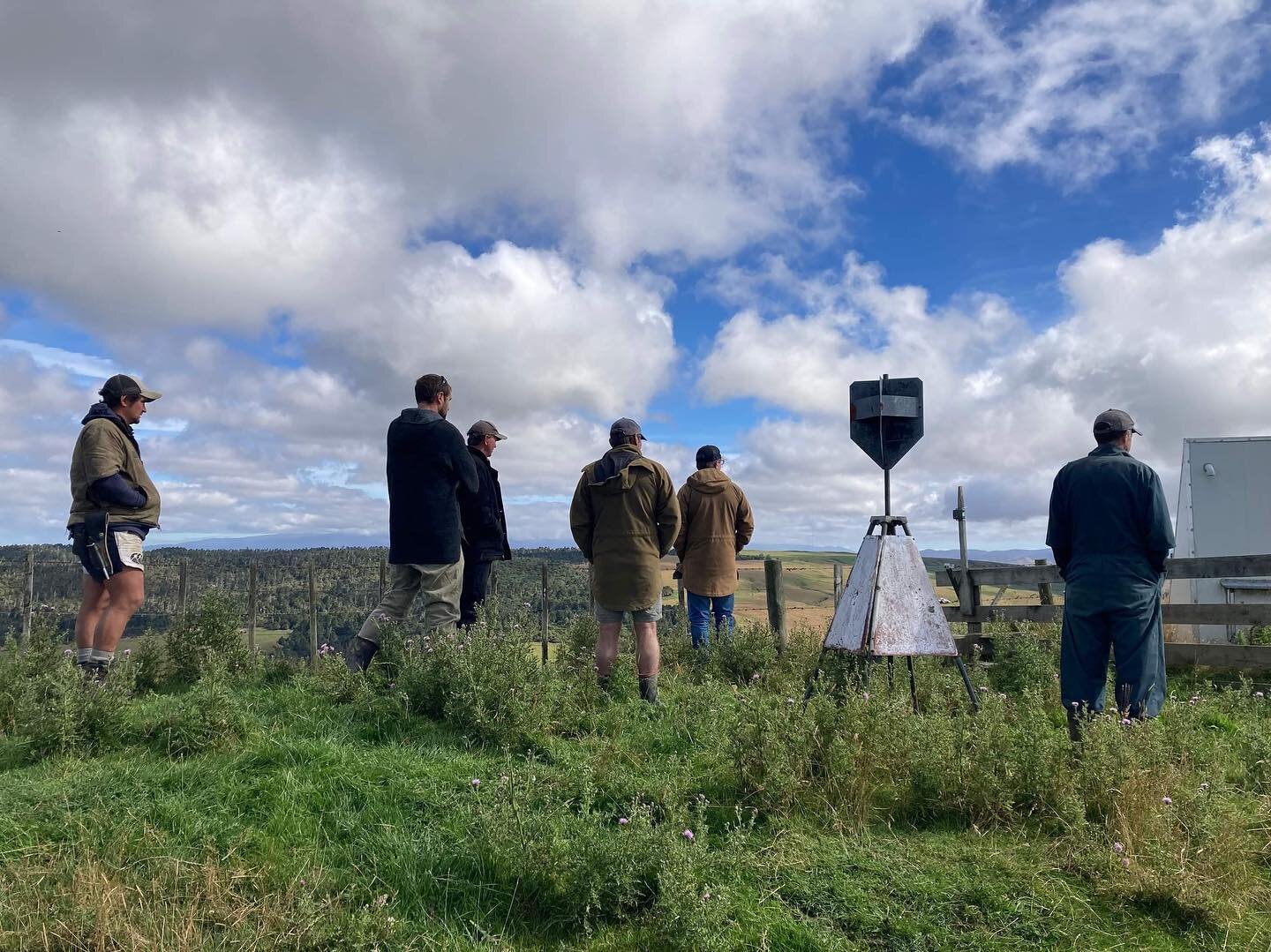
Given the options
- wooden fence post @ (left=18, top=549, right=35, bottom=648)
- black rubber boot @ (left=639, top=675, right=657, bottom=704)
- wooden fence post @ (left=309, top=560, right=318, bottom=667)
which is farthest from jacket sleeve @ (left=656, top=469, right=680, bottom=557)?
wooden fence post @ (left=18, top=549, right=35, bottom=648)

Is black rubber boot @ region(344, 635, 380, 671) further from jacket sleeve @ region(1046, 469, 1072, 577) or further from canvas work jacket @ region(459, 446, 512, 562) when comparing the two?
jacket sleeve @ region(1046, 469, 1072, 577)

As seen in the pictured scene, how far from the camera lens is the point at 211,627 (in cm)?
739

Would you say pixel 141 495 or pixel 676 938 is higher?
pixel 141 495

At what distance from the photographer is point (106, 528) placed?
18.3 ft

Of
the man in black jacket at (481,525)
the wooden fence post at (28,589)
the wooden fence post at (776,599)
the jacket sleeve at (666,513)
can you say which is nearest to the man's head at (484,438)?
the man in black jacket at (481,525)

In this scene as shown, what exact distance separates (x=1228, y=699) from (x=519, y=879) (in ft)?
21.2

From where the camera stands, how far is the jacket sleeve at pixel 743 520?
8461 millimetres

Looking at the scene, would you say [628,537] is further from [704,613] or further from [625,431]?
[704,613]

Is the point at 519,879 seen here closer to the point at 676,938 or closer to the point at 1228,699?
the point at 676,938

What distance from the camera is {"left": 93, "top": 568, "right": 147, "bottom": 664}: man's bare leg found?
18.5 ft

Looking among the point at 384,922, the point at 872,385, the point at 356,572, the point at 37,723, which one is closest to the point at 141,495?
the point at 37,723

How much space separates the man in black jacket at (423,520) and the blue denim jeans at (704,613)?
9.95 ft

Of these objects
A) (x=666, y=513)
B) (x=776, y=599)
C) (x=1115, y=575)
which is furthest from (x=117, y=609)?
(x=1115, y=575)

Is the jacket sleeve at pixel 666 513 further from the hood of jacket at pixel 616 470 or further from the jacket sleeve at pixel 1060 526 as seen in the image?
the jacket sleeve at pixel 1060 526
